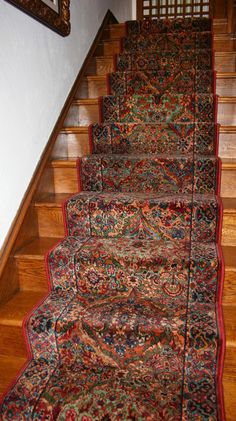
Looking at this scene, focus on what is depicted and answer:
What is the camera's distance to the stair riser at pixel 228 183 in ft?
5.83

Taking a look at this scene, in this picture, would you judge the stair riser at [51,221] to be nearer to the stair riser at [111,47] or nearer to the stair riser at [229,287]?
the stair riser at [229,287]

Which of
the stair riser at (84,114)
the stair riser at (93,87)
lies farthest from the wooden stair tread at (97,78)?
the stair riser at (84,114)

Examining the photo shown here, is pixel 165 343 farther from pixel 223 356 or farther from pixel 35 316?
pixel 35 316

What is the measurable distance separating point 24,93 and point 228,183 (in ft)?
3.74

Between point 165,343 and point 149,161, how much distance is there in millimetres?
976

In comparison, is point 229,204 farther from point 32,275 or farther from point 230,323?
point 32,275

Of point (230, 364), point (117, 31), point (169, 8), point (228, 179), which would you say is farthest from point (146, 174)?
point (169, 8)

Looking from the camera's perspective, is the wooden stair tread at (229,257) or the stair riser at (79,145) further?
the stair riser at (79,145)

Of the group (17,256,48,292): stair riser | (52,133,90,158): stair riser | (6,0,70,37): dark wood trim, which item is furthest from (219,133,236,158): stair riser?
(17,256,48,292): stair riser

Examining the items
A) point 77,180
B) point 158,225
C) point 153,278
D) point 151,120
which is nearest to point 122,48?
point 151,120

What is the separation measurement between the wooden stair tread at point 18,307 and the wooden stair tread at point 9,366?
176 millimetres

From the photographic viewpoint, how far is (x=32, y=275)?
1564mm

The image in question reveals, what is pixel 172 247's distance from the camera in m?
1.52

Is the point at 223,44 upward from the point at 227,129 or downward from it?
upward
